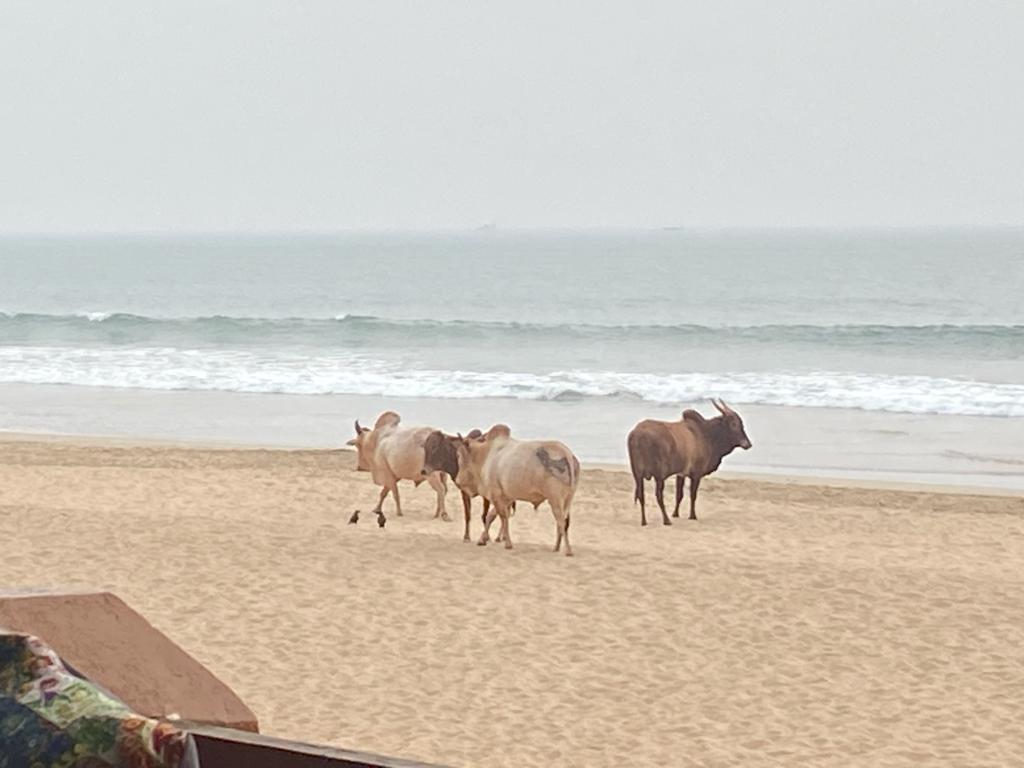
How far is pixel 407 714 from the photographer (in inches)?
309

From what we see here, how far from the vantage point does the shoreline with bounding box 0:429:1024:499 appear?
1731 centimetres

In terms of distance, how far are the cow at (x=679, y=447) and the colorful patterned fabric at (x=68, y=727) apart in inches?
474

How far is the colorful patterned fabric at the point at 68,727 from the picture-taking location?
1379 mm

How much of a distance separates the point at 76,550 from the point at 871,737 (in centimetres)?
637

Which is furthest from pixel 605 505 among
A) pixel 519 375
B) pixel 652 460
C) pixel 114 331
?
pixel 114 331

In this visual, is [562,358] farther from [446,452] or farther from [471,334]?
[446,452]

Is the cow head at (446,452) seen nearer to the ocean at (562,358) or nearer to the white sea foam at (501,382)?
the ocean at (562,358)

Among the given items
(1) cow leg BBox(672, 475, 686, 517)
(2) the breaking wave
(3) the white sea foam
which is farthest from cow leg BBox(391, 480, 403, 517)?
(2) the breaking wave

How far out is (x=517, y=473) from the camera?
11.6 meters

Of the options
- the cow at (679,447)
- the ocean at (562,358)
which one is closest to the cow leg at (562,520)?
the cow at (679,447)

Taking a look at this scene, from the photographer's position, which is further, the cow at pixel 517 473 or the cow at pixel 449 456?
the cow at pixel 449 456

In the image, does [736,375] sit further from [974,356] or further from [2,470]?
[2,470]

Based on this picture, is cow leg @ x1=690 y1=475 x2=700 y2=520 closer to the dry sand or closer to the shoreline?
the dry sand

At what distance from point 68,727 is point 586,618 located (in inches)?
338
